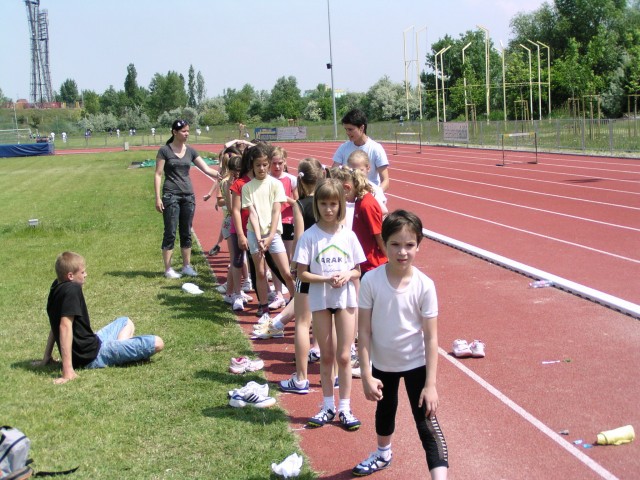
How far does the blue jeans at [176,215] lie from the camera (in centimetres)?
1042

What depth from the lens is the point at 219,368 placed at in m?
6.59

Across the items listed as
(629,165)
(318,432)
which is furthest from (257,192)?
(629,165)

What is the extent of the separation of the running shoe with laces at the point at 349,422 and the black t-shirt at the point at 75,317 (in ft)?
8.20

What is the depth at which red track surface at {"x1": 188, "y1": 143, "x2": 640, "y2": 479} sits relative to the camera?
472cm

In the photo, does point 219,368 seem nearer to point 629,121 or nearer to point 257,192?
point 257,192

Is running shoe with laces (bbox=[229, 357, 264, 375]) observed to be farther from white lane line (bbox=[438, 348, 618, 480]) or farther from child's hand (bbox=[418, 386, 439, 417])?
child's hand (bbox=[418, 386, 439, 417])

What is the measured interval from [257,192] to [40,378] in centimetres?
280

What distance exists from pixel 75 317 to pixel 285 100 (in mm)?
111175

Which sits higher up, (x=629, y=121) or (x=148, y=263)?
(x=629, y=121)

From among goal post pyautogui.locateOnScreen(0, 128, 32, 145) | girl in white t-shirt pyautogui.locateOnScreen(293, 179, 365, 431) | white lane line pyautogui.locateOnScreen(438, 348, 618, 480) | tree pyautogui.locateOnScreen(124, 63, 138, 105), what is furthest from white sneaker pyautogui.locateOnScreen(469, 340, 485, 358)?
tree pyautogui.locateOnScreen(124, 63, 138, 105)

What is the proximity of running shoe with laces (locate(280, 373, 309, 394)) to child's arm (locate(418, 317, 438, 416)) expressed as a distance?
6.67 ft

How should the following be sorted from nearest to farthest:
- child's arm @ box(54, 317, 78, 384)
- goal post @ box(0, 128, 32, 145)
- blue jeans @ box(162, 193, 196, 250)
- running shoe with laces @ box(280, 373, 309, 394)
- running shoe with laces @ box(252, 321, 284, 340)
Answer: running shoe with laces @ box(280, 373, 309, 394), child's arm @ box(54, 317, 78, 384), running shoe with laces @ box(252, 321, 284, 340), blue jeans @ box(162, 193, 196, 250), goal post @ box(0, 128, 32, 145)

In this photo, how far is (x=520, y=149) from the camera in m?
37.2

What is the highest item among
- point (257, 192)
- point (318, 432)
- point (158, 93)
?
point (158, 93)
